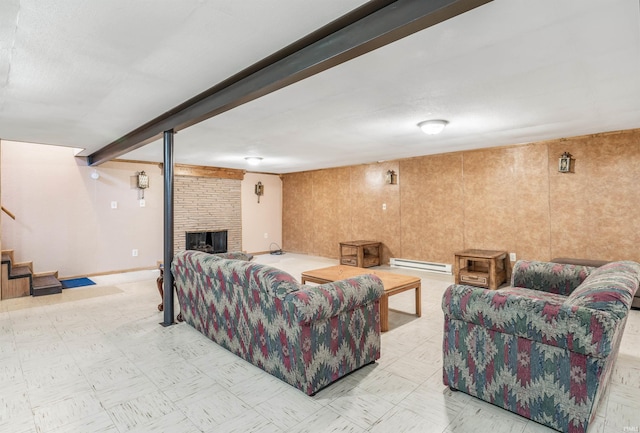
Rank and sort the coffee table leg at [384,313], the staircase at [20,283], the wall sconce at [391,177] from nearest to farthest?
the coffee table leg at [384,313], the staircase at [20,283], the wall sconce at [391,177]

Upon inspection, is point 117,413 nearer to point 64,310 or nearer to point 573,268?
point 64,310

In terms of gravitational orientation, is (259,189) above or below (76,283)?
above

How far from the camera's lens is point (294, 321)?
6.75 ft

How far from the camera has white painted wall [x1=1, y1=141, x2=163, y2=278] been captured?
5316 millimetres

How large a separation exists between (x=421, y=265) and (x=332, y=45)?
16.9ft

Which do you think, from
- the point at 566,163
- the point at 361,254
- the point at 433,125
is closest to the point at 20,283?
the point at 361,254

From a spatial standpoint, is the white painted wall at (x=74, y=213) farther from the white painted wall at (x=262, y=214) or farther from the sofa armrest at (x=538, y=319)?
the sofa armrest at (x=538, y=319)

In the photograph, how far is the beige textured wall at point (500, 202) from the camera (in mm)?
4387

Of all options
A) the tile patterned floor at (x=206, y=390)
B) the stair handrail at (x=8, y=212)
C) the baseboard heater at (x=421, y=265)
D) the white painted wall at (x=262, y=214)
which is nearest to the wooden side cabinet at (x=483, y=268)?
the baseboard heater at (x=421, y=265)

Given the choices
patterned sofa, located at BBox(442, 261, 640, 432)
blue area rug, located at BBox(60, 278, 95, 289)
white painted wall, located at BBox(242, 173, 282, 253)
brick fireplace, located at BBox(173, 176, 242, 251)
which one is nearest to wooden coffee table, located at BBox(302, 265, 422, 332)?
patterned sofa, located at BBox(442, 261, 640, 432)

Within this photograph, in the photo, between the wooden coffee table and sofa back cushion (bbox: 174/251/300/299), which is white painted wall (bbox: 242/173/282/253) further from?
sofa back cushion (bbox: 174/251/300/299)

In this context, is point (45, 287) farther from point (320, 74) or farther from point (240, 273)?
point (320, 74)

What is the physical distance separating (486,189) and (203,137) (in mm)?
4434

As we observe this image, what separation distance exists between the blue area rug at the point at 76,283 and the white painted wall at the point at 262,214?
11.1ft
